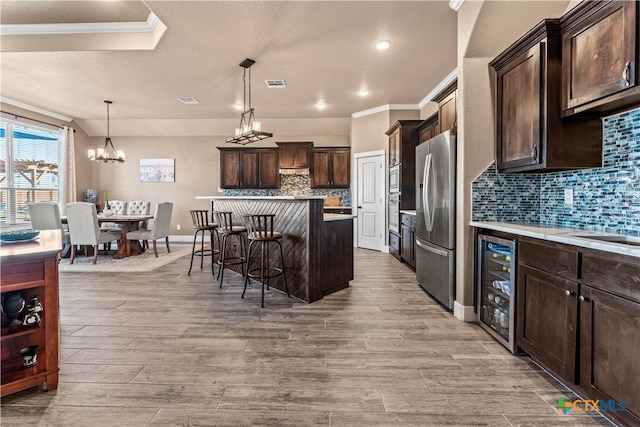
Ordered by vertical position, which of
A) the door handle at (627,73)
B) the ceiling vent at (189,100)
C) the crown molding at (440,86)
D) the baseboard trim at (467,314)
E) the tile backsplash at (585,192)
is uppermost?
the ceiling vent at (189,100)

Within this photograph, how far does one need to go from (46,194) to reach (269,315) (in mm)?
7000

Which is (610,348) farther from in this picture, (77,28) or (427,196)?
(77,28)

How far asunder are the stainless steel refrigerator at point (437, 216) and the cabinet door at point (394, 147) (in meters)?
1.90

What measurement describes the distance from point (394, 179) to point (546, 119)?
3.67 meters

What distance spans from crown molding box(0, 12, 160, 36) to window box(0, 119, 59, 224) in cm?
313

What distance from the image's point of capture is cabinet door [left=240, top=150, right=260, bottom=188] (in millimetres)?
7938

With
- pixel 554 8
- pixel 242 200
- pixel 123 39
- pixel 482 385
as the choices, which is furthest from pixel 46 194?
pixel 554 8

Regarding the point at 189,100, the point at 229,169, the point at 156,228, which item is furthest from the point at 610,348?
the point at 229,169

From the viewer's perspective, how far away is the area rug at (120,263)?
4852mm

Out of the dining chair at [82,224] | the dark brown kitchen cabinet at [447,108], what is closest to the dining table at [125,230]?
the dining chair at [82,224]

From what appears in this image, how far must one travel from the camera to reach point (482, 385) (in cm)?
185

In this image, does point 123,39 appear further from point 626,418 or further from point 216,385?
point 626,418

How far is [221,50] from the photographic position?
3.95 metres

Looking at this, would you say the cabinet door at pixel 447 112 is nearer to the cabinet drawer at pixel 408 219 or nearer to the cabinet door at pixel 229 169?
the cabinet drawer at pixel 408 219
